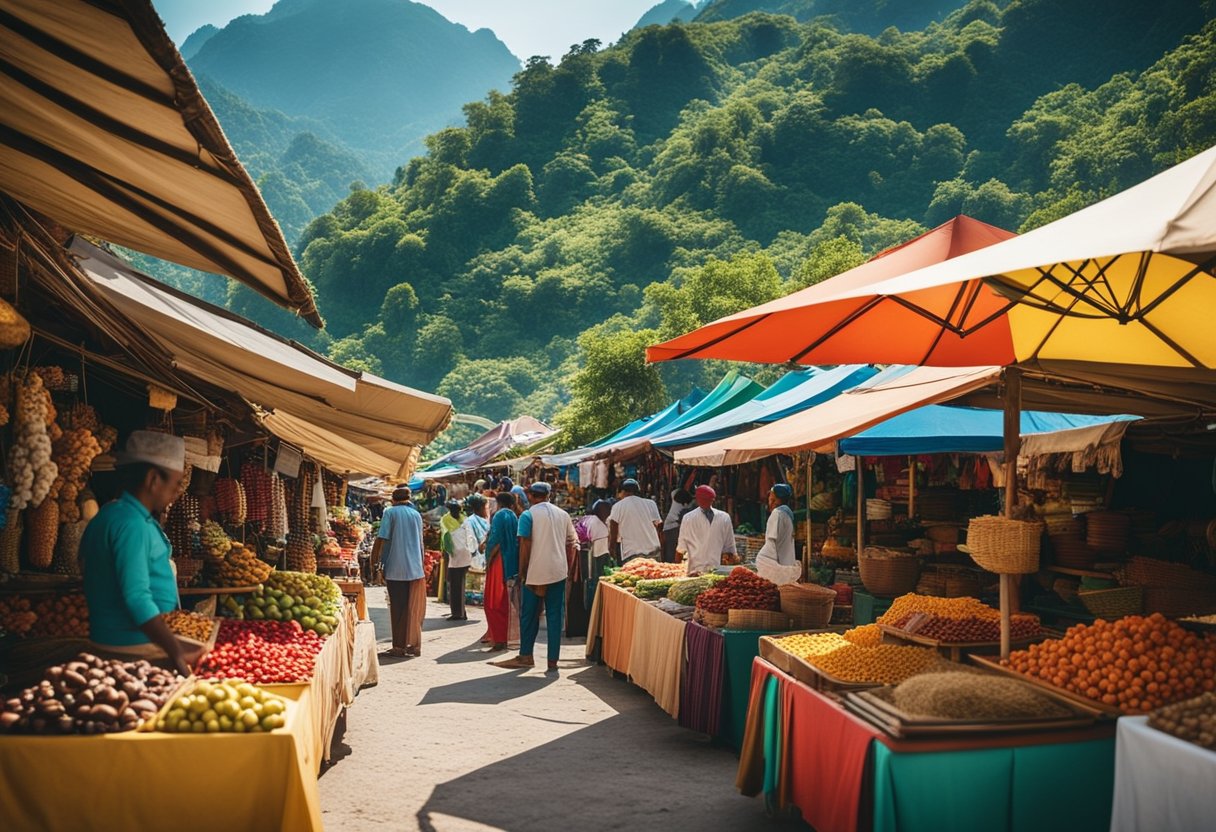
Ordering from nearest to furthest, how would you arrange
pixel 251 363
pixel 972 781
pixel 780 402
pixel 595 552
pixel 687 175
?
pixel 972 781
pixel 251 363
pixel 780 402
pixel 595 552
pixel 687 175

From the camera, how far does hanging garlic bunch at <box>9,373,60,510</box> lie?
177 inches

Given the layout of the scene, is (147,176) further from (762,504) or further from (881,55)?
(881,55)

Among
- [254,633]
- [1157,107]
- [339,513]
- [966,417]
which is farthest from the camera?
[1157,107]

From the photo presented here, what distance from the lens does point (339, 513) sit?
16.9 m

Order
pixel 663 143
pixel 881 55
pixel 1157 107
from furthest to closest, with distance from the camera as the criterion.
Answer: pixel 663 143 < pixel 881 55 < pixel 1157 107

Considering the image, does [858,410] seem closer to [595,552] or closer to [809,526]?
[809,526]

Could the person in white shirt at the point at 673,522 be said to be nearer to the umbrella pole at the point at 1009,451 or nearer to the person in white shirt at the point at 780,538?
the person in white shirt at the point at 780,538

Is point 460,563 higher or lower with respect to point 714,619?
lower

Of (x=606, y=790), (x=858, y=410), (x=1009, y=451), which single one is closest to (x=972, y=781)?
(x=1009, y=451)

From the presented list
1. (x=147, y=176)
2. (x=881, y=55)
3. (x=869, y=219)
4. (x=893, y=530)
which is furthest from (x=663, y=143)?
(x=147, y=176)

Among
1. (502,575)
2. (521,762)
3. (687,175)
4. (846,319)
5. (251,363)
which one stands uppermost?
(687,175)

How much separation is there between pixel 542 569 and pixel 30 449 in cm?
601

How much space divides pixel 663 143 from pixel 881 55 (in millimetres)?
20129

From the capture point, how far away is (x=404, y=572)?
10.7m
